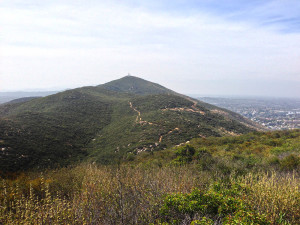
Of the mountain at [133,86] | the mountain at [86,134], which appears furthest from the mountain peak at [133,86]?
the mountain at [86,134]

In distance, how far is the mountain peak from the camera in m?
112

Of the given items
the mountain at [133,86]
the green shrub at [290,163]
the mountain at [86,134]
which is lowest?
the mountain at [86,134]

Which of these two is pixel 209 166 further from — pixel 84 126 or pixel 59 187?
pixel 84 126

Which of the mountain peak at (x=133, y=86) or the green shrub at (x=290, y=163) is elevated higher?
the mountain peak at (x=133, y=86)

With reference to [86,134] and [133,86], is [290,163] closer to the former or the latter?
[86,134]

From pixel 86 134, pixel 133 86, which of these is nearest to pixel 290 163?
pixel 86 134

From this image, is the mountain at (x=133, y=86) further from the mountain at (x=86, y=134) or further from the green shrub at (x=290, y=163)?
the green shrub at (x=290, y=163)

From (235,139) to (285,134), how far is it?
6.65 meters

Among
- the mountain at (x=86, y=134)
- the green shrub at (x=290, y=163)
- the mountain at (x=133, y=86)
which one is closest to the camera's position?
the green shrub at (x=290, y=163)

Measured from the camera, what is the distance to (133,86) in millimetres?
124500

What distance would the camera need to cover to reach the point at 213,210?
4.47 meters

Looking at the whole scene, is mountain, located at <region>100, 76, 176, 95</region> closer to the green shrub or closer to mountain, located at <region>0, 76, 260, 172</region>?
mountain, located at <region>0, 76, 260, 172</region>

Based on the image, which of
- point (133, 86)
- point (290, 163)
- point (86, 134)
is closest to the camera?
point (290, 163)

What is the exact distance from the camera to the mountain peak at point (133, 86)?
369 feet
